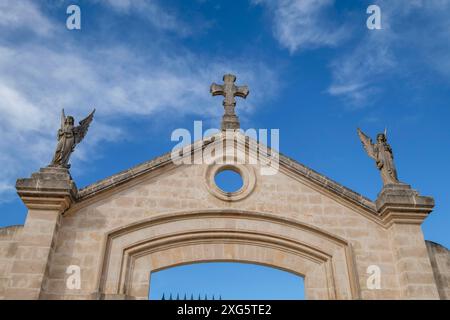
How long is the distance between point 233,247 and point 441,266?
165 inches

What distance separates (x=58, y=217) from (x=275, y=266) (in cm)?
436

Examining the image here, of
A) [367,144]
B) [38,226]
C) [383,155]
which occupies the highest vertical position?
[367,144]

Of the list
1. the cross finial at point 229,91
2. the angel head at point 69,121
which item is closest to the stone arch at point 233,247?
the angel head at point 69,121

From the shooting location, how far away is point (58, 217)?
848cm

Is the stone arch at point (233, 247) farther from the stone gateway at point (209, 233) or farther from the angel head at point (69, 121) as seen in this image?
the angel head at point (69, 121)

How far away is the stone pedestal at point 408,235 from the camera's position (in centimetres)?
823

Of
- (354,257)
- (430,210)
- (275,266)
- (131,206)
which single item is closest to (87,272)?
(131,206)

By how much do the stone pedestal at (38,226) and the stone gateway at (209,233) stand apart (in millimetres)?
19

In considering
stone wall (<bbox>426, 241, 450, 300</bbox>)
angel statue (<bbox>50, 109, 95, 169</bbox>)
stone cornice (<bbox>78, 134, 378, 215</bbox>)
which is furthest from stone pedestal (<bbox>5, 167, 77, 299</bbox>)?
stone wall (<bbox>426, 241, 450, 300</bbox>)

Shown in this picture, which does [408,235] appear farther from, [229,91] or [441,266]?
[229,91]

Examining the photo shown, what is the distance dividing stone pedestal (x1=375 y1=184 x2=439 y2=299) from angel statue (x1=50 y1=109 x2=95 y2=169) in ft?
21.6

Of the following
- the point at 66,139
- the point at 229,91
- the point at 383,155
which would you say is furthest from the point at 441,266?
the point at 66,139

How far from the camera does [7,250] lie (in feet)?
27.2
